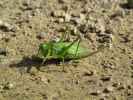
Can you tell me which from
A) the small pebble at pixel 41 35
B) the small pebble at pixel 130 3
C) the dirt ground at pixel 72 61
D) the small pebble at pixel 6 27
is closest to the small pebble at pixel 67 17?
the dirt ground at pixel 72 61

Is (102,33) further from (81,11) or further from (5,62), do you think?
(5,62)

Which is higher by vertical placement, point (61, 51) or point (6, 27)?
Result: point (6, 27)

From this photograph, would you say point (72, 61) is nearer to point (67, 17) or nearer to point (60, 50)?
point (60, 50)

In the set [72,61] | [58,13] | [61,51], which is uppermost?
[58,13]

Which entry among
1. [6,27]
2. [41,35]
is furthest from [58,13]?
[6,27]

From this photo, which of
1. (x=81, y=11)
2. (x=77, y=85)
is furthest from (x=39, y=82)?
(x=81, y=11)

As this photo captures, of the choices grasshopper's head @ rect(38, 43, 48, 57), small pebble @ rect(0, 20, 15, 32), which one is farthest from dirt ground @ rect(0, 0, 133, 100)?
grasshopper's head @ rect(38, 43, 48, 57)

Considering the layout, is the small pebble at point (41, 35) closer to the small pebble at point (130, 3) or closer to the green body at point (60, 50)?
the green body at point (60, 50)
